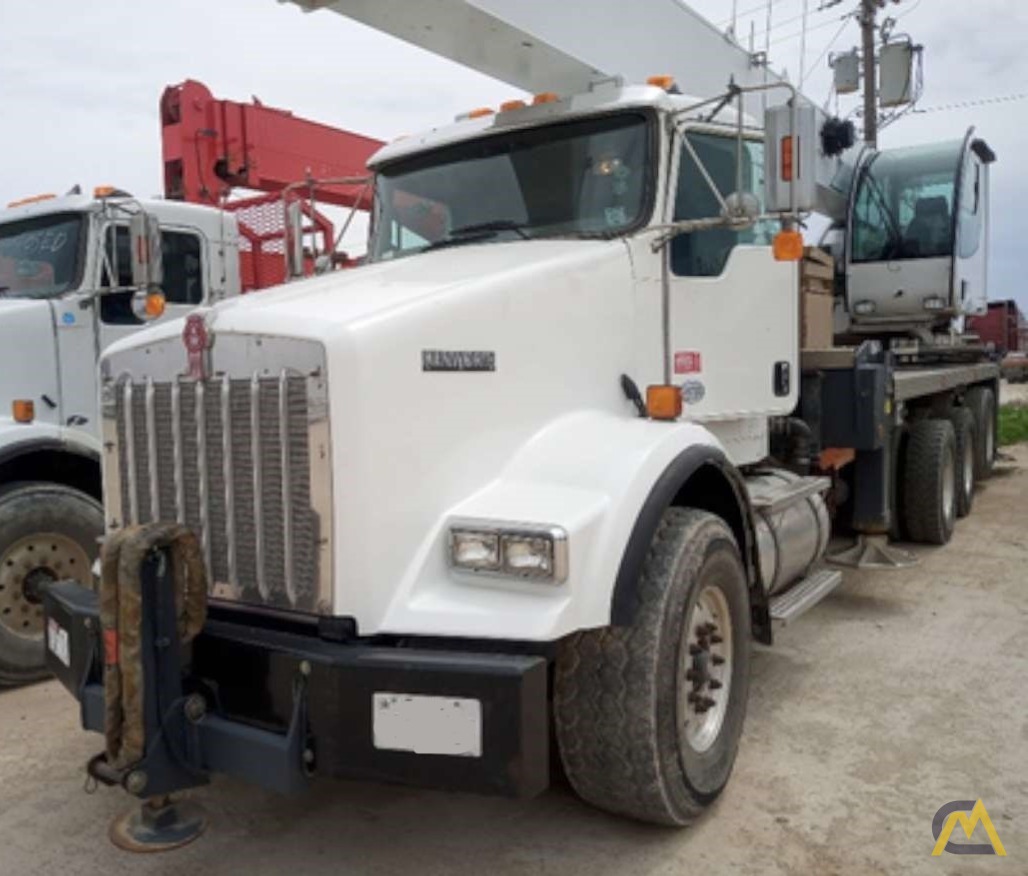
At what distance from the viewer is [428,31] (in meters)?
4.48

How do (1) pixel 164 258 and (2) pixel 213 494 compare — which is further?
(1) pixel 164 258

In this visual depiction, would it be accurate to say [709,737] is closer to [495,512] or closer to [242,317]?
[495,512]

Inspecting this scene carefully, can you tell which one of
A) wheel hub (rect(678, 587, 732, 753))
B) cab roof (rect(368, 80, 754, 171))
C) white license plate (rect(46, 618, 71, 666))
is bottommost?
wheel hub (rect(678, 587, 732, 753))

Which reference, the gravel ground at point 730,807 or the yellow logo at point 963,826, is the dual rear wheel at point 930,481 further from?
the yellow logo at point 963,826

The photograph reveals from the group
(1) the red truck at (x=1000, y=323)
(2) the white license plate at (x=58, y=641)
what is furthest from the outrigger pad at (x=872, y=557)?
(1) the red truck at (x=1000, y=323)

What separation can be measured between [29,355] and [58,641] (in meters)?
2.46

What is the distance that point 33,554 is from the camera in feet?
16.5

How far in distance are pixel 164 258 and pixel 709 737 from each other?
430cm

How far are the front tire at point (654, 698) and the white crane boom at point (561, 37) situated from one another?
259 cm

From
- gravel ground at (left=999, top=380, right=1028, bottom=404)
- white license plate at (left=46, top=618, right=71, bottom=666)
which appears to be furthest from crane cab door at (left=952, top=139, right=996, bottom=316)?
gravel ground at (left=999, top=380, right=1028, bottom=404)

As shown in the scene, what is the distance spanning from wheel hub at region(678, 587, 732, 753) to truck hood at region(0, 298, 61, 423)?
3.85m

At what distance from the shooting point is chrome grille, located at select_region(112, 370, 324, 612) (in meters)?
2.78

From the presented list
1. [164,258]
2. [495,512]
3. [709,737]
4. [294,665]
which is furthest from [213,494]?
[164,258]

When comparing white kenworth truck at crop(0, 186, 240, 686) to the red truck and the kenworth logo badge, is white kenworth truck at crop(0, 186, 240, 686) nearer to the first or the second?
the kenworth logo badge
